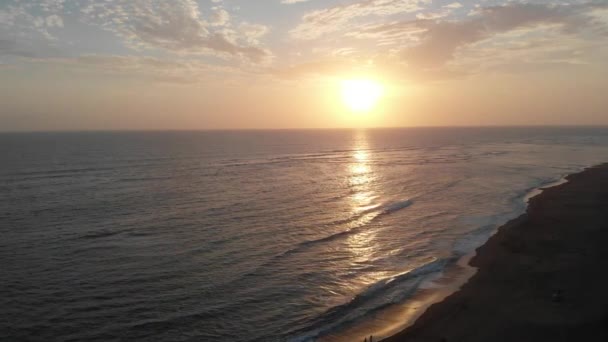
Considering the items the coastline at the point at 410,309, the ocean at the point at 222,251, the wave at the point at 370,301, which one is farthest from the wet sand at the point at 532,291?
the ocean at the point at 222,251

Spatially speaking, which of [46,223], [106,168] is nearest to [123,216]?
[46,223]

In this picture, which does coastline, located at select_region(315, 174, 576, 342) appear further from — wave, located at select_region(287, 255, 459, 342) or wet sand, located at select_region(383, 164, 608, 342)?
wet sand, located at select_region(383, 164, 608, 342)

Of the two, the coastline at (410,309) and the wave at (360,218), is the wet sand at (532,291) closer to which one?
the coastline at (410,309)

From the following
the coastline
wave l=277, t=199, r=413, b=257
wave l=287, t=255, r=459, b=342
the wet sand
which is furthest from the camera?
wave l=277, t=199, r=413, b=257

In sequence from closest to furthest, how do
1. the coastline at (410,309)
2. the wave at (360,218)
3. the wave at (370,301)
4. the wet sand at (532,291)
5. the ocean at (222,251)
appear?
the wet sand at (532,291) < the coastline at (410,309) < the wave at (370,301) < the ocean at (222,251) < the wave at (360,218)

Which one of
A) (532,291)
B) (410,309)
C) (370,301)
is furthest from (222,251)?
(532,291)

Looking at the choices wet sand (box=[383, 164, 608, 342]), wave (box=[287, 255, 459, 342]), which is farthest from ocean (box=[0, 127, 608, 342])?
wet sand (box=[383, 164, 608, 342])
